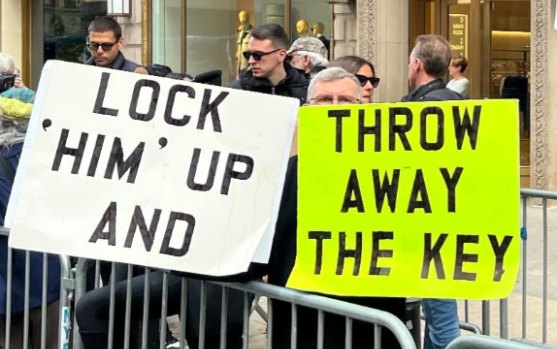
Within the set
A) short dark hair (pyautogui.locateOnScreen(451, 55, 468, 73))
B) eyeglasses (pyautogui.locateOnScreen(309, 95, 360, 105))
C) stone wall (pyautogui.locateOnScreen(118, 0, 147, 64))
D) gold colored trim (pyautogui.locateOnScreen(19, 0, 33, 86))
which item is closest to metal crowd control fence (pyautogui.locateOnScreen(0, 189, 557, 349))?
eyeglasses (pyautogui.locateOnScreen(309, 95, 360, 105))

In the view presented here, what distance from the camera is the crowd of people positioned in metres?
3.70

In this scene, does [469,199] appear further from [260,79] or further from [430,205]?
[260,79]

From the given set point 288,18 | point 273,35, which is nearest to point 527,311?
point 273,35

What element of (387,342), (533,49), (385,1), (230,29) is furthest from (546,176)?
(387,342)

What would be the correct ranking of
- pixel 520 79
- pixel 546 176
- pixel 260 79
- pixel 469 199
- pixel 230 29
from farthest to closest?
pixel 230 29 < pixel 520 79 < pixel 546 176 < pixel 260 79 < pixel 469 199

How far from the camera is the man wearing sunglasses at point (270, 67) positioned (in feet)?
19.9

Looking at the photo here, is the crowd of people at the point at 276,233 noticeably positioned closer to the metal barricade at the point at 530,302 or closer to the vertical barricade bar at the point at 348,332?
the vertical barricade bar at the point at 348,332

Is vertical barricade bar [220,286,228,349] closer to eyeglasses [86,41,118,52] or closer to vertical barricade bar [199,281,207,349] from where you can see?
vertical barricade bar [199,281,207,349]

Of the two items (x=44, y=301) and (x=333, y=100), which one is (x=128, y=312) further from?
(x=333, y=100)

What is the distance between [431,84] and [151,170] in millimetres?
2567

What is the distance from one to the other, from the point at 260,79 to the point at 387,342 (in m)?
2.85

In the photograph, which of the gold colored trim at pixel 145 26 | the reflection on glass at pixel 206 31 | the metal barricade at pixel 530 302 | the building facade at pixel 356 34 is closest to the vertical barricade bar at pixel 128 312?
the metal barricade at pixel 530 302

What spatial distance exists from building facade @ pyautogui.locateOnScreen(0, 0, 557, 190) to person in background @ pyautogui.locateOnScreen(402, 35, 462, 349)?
6394 mm

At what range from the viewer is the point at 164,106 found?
3697 mm
